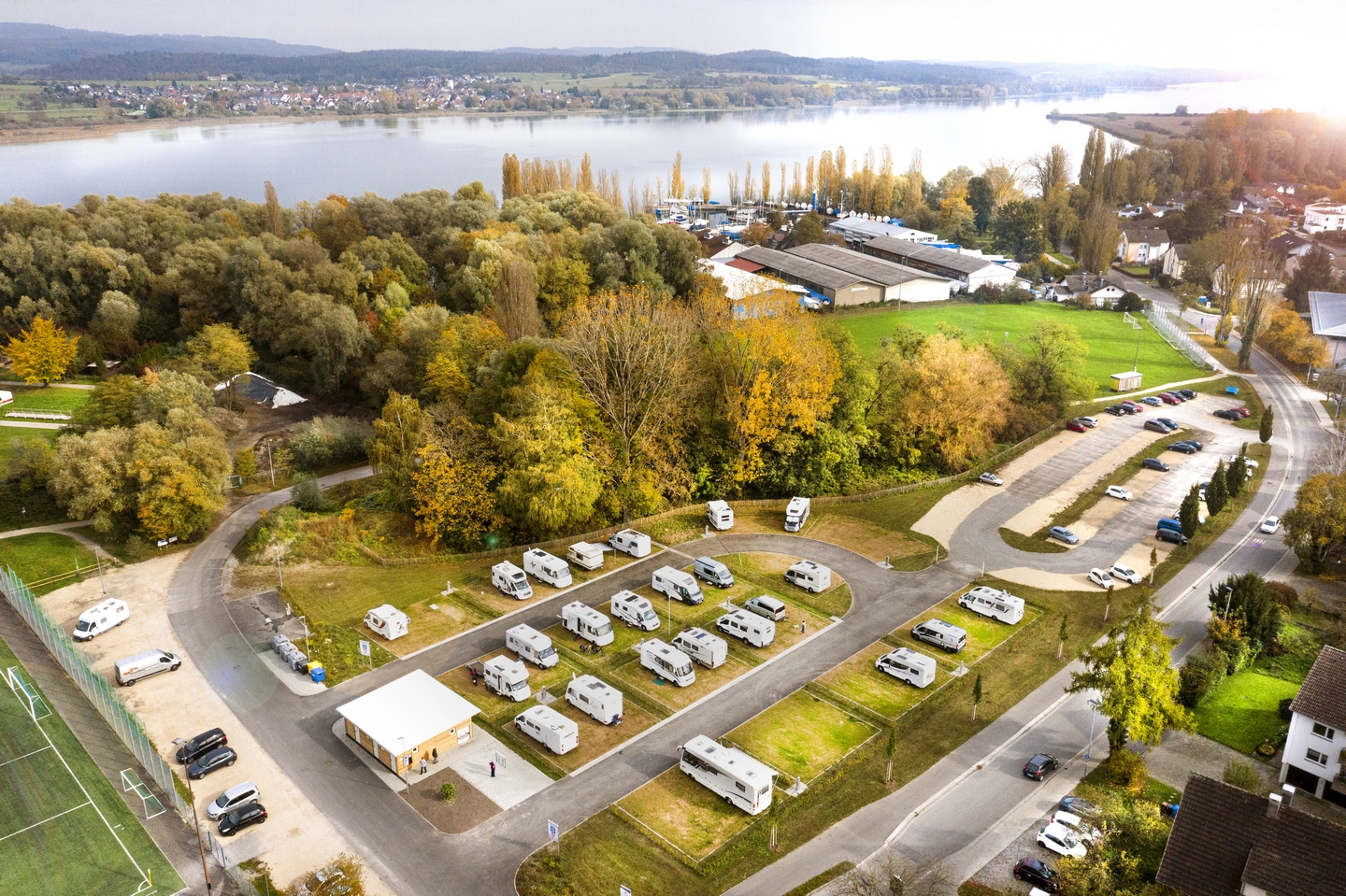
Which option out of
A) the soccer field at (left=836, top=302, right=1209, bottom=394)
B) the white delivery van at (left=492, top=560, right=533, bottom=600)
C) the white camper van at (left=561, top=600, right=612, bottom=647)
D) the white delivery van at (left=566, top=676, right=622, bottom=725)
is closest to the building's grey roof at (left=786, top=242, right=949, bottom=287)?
the soccer field at (left=836, top=302, right=1209, bottom=394)

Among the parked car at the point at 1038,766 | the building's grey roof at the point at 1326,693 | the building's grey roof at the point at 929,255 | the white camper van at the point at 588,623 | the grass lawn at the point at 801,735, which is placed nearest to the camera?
the building's grey roof at the point at 1326,693

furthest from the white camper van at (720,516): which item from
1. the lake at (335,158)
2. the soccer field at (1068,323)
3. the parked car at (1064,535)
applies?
the lake at (335,158)

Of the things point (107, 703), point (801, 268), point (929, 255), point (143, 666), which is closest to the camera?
point (107, 703)

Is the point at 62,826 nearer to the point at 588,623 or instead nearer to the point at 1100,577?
the point at 588,623

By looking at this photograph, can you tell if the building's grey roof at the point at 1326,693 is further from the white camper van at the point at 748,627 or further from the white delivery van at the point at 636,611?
the white delivery van at the point at 636,611

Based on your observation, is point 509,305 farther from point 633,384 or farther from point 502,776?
point 502,776

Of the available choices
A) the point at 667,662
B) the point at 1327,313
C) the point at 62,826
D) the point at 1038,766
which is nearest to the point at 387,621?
the point at 667,662
